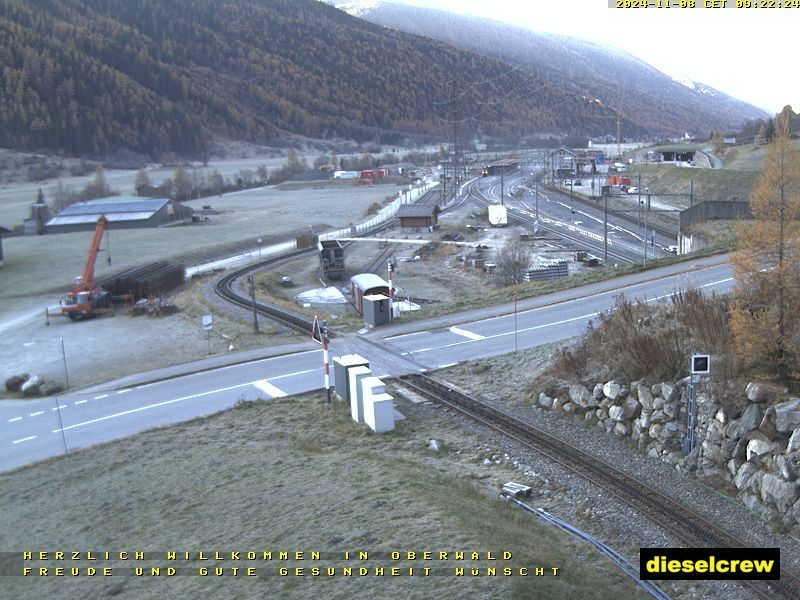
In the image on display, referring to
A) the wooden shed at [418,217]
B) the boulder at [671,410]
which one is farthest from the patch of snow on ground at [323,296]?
the boulder at [671,410]

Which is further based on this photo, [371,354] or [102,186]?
[102,186]

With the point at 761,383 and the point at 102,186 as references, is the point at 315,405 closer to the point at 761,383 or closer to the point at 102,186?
the point at 761,383

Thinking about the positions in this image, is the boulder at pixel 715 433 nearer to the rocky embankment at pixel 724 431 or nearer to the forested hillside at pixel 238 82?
the rocky embankment at pixel 724 431

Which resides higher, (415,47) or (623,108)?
(415,47)

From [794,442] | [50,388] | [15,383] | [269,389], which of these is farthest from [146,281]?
[794,442]

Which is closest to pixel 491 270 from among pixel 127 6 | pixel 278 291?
pixel 278 291

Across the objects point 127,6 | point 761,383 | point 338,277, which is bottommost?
point 338,277

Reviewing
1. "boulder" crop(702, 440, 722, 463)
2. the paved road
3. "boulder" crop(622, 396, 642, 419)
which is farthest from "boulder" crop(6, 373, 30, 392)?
"boulder" crop(702, 440, 722, 463)

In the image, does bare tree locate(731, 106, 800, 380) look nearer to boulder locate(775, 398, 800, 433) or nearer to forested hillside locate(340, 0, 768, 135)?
boulder locate(775, 398, 800, 433)
